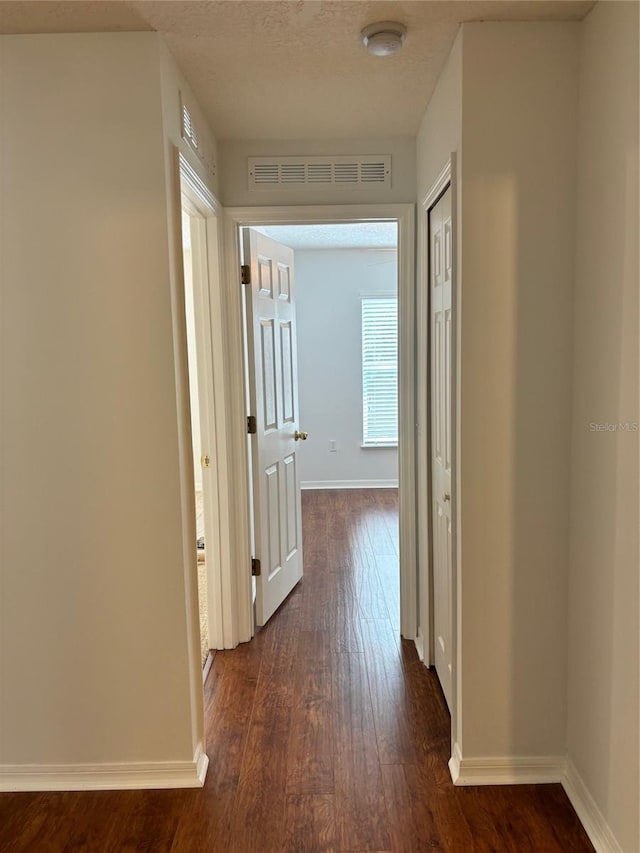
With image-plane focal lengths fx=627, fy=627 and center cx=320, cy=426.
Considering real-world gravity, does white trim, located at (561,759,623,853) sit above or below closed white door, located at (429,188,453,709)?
below

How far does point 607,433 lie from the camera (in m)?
1.76

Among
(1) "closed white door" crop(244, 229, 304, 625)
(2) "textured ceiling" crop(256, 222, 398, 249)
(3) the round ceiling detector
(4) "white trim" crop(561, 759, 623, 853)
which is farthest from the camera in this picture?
(2) "textured ceiling" crop(256, 222, 398, 249)

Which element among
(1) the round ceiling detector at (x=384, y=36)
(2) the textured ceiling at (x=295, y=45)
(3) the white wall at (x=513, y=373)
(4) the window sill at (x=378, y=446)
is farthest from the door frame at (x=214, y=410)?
(4) the window sill at (x=378, y=446)

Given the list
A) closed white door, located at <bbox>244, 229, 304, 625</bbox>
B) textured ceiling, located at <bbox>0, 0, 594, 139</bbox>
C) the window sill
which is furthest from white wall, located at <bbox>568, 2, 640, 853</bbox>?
the window sill

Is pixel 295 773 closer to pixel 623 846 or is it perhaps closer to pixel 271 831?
pixel 271 831

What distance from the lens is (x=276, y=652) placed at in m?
3.10

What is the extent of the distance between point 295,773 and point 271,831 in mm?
282

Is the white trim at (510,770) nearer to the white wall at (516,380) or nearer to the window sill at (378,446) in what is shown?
the white wall at (516,380)

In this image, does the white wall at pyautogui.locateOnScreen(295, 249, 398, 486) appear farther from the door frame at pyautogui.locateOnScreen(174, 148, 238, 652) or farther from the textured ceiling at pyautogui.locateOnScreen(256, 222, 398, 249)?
the door frame at pyautogui.locateOnScreen(174, 148, 238, 652)

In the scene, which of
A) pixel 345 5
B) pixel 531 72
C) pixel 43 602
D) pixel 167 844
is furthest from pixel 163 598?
pixel 531 72

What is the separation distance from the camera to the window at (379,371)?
665 centimetres

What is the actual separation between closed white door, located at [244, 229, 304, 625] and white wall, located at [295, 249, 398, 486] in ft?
9.18

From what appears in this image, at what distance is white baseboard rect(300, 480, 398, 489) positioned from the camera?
6.78 metres

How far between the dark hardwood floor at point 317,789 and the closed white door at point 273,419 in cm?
46
